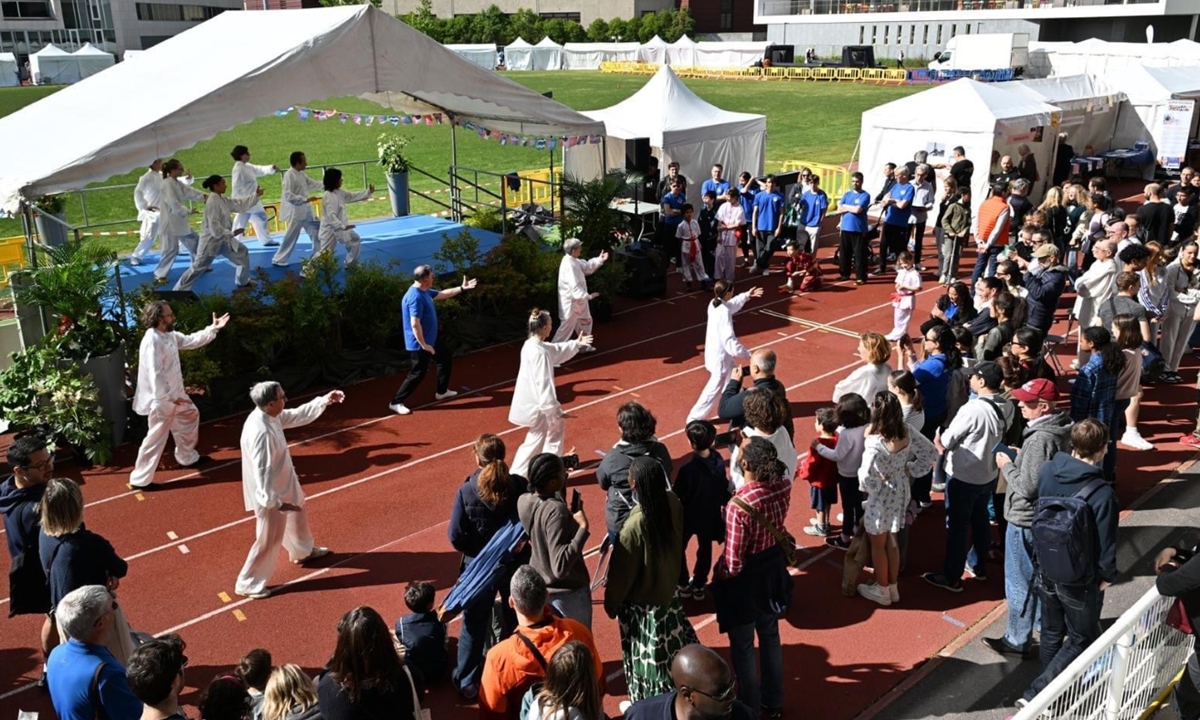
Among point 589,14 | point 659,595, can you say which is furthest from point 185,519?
point 589,14

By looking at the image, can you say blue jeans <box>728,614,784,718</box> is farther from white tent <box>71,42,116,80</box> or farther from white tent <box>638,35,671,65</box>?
white tent <box>71,42,116,80</box>

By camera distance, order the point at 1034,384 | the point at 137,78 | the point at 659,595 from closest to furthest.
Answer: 1. the point at 659,595
2. the point at 1034,384
3. the point at 137,78

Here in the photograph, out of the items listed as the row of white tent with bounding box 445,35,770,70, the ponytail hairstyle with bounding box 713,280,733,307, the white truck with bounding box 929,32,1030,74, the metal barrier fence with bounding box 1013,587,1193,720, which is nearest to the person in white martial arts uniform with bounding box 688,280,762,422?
the ponytail hairstyle with bounding box 713,280,733,307

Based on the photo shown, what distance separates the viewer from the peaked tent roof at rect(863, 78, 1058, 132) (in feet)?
55.6

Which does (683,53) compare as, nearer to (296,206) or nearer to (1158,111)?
(1158,111)

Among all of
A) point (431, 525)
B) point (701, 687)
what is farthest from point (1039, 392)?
point (431, 525)

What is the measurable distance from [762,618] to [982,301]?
530 cm

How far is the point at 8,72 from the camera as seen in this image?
2554 inches

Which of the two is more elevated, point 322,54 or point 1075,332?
point 322,54

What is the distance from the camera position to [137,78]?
12398 mm

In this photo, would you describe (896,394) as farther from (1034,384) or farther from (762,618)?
(762,618)

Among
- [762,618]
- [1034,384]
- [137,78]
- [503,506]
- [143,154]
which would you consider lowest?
[762,618]

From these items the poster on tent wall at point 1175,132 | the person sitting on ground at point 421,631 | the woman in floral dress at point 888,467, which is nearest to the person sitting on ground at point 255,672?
the person sitting on ground at point 421,631

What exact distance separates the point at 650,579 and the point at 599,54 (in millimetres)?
77163
